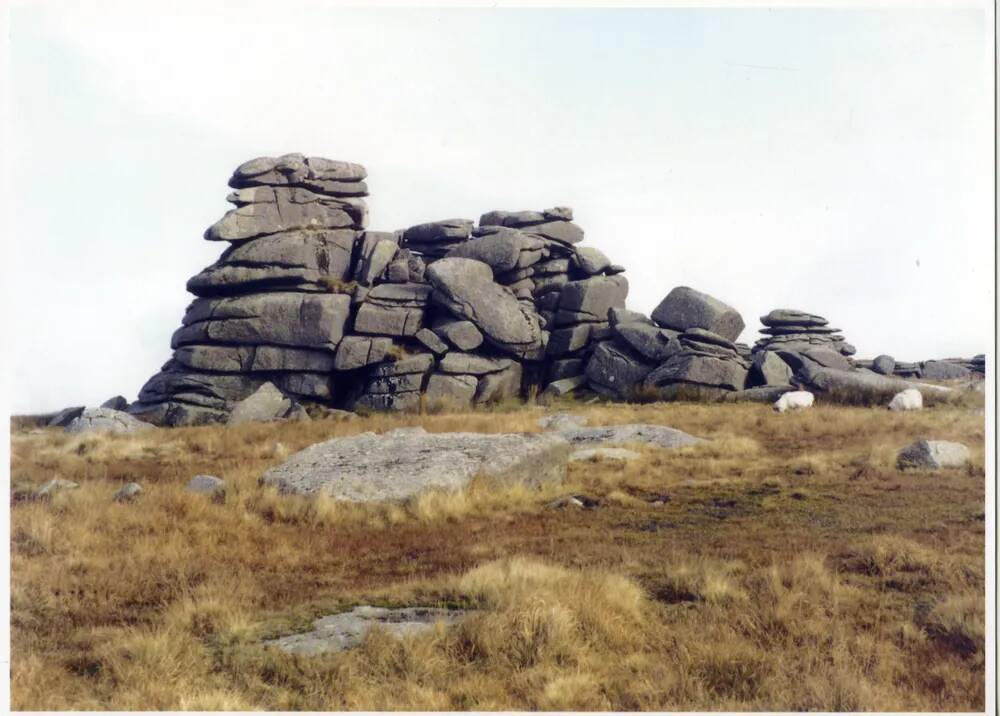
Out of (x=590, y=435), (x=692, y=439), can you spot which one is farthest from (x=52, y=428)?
(x=692, y=439)

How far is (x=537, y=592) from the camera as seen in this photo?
886cm

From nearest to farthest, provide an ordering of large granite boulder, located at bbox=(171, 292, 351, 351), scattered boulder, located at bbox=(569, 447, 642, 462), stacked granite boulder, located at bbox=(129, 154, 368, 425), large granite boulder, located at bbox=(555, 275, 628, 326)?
scattered boulder, located at bbox=(569, 447, 642, 462) < stacked granite boulder, located at bbox=(129, 154, 368, 425) < large granite boulder, located at bbox=(171, 292, 351, 351) < large granite boulder, located at bbox=(555, 275, 628, 326)

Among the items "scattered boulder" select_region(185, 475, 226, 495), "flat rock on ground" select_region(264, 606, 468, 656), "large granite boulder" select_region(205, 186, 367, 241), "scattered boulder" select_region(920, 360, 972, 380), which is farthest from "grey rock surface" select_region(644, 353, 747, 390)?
"flat rock on ground" select_region(264, 606, 468, 656)

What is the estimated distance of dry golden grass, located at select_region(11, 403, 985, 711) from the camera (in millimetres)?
7410

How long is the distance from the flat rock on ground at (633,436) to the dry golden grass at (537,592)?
11.9ft

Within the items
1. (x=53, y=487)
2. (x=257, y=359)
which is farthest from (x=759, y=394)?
(x=53, y=487)

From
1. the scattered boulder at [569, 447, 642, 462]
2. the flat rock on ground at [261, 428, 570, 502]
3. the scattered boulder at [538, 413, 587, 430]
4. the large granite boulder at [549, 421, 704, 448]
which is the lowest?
the scattered boulder at [538, 413, 587, 430]

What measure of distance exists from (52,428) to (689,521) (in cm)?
2657

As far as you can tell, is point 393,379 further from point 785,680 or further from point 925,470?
point 785,680

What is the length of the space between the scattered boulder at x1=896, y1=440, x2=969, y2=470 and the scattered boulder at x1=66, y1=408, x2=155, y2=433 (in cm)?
2473

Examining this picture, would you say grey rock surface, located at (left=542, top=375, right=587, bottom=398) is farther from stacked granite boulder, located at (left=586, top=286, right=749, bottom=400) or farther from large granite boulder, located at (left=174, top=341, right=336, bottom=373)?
large granite boulder, located at (left=174, top=341, right=336, bottom=373)

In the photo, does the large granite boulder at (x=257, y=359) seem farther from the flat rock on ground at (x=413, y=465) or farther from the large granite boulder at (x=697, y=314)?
the flat rock on ground at (x=413, y=465)

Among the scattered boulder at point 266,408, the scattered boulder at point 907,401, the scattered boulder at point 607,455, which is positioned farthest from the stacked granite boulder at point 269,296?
the scattered boulder at point 907,401

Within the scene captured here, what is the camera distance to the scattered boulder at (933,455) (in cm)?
1583
